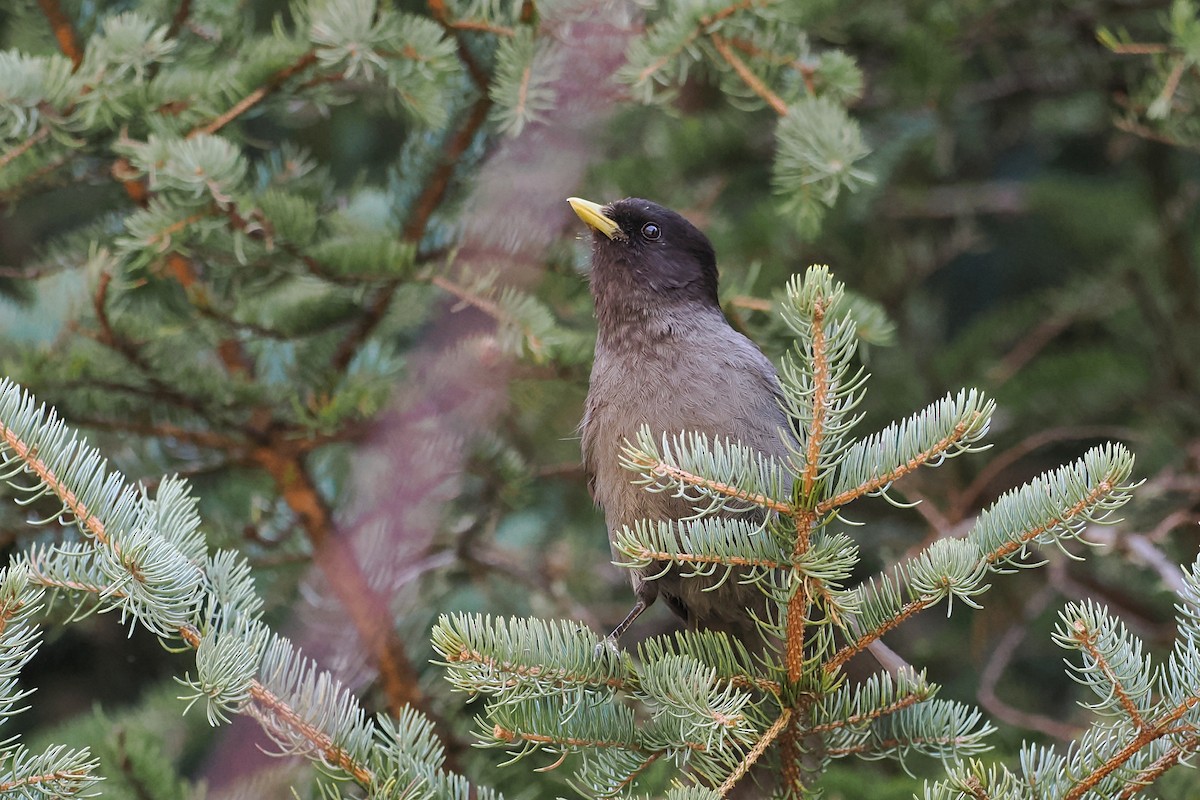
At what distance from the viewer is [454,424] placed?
3676mm

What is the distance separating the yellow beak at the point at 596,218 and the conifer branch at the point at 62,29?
4.93ft

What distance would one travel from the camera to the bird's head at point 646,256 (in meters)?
3.67

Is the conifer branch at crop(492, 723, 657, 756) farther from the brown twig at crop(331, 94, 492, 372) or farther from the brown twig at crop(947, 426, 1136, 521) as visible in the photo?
the brown twig at crop(947, 426, 1136, 521)

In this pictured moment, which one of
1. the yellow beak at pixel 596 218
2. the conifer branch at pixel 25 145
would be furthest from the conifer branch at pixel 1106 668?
the conifer branch at pixel 25 145

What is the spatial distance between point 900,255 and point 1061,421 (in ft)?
3.20

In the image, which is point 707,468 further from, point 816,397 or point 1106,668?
point 1106,668

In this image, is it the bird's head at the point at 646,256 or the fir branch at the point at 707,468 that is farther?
Answer: the bird's head at the point at 646,256

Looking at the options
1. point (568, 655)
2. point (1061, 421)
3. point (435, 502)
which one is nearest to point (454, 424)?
point (435, 502)

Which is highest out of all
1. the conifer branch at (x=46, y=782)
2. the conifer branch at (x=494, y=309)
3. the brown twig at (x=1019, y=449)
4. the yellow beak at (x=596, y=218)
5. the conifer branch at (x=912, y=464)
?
the conifer branch at (x=912, y=464)

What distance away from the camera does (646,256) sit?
3760mm

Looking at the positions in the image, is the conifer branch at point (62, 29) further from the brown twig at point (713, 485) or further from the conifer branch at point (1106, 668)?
the conifer branch at point (1106, 668)

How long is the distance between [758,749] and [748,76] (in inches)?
74.1

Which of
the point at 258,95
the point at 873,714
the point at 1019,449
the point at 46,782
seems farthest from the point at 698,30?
the point at 46,782

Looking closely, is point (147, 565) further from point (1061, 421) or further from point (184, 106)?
point (1061, 421)
